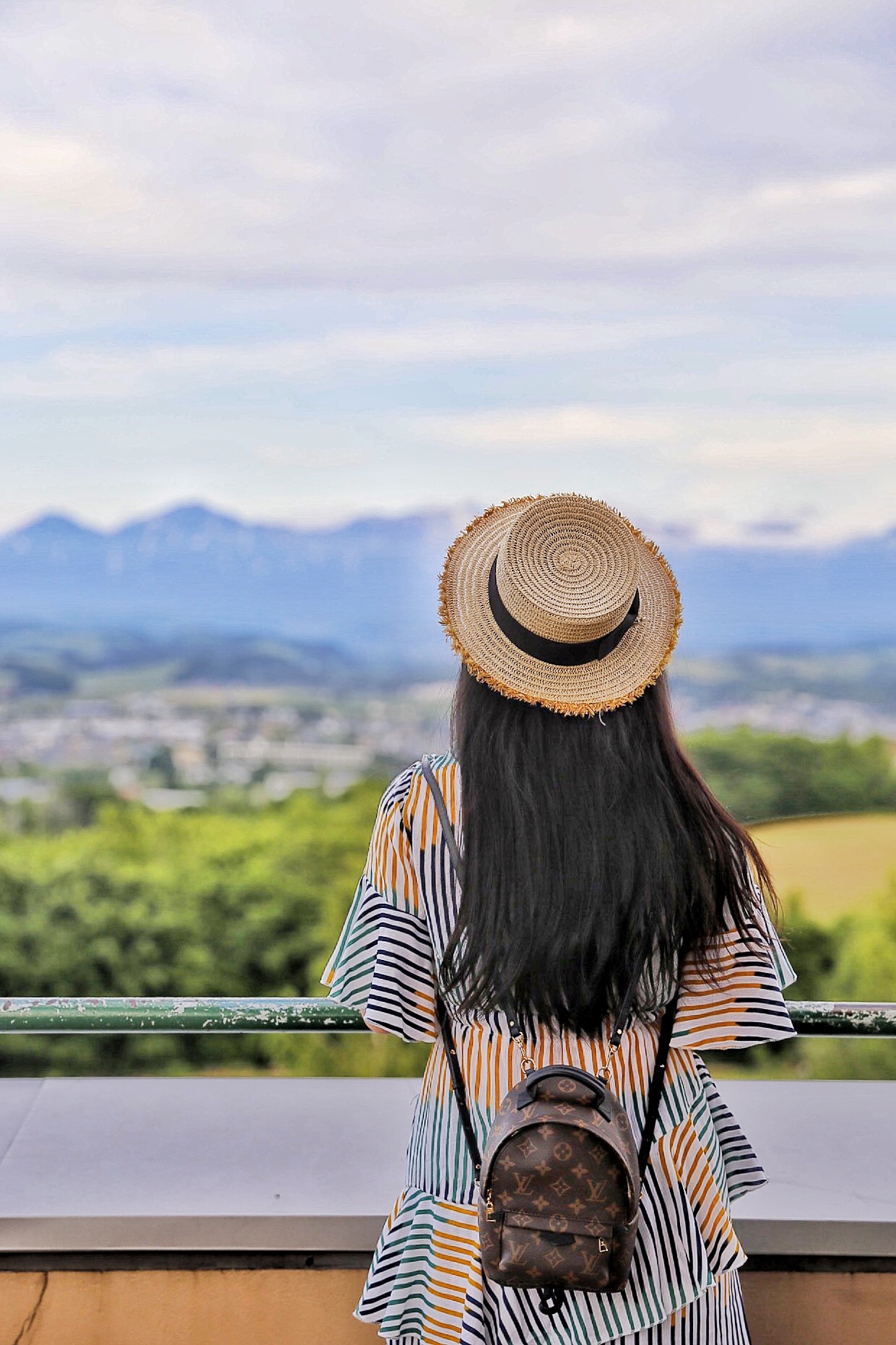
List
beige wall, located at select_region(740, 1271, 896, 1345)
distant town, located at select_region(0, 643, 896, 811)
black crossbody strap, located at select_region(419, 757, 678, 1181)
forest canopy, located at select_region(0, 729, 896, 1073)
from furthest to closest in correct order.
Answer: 1. distant town, located at select_region(0, 643, 896, 811)
2. forest canopy, located at select_region(0, 729, 896, 1073)
3. beige wall, located at select_region(740, 1271, 896, 1345)
4. black crossbody strap, located at select_region(419, 757, 678, 1181)

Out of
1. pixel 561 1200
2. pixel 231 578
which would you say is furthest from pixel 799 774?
pixel 231 578

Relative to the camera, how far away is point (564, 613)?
1.14 metres

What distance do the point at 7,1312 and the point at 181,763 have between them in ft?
17.8

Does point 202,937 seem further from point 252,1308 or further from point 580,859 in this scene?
point 580,859

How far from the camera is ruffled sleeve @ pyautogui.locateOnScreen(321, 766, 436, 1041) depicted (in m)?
1.22

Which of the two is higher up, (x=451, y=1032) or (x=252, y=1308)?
(x=451, y=1032)

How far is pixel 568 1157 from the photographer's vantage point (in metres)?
1.06

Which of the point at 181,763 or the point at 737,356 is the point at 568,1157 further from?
the point at 737,356

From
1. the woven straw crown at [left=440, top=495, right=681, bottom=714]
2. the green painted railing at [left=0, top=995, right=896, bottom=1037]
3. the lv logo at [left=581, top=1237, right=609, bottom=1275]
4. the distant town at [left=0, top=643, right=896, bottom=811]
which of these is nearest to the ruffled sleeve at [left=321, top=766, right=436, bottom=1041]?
the woven straw crown at [left=440, top=495, right=681, bottom=714]

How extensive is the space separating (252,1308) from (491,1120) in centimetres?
66

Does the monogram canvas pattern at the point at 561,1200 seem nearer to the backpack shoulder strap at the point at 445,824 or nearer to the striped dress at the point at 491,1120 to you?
the striped dress at the point at 491,1120

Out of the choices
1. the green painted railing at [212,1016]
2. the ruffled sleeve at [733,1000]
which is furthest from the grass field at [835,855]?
the ruffled sleeve at [733,1000]

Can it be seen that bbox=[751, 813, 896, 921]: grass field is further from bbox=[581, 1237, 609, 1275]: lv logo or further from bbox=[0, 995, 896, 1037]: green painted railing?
bbox=[581, 1237, 609, 1275]: lv logo

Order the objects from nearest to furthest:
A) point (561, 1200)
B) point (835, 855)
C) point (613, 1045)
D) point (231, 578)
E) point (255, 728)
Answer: point (561, 1200)
point (613, 1045)
point (835, 855)
point (255, 728)
point (231, 578)
